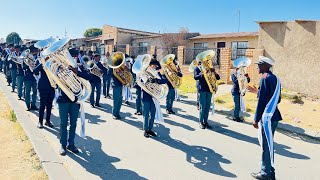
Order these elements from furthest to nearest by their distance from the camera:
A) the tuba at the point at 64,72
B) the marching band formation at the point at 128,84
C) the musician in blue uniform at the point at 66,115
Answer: the musician in blue uniform at the point at 66,115
the tuba at the point at 64,72
the marching band formation at the point at 128,84

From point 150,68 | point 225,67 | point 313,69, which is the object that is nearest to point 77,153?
point 150,68

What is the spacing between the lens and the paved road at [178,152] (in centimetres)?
518

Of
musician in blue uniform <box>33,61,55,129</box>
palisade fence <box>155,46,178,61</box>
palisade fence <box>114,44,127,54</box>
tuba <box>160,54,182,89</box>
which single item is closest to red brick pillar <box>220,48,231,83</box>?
tuba <box>160,54,182,89</box>

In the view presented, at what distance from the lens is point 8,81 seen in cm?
1538

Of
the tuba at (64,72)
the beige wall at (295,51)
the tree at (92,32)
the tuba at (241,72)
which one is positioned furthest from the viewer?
the tree at (92,32)

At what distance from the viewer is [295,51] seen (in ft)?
→ 44.5

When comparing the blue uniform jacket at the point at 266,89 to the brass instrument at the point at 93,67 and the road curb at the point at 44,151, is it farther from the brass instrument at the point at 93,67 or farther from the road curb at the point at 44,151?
the brass instrument at the point at 93,67

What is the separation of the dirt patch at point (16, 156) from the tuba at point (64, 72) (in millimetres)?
1250

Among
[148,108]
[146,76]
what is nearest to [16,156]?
[148,108]

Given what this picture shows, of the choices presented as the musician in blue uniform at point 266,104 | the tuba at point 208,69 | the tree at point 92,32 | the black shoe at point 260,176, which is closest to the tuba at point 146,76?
the tuba at point 208,69

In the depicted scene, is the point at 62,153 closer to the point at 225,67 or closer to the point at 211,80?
the point at 211,80

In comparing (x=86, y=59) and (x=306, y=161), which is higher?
(x=86, y=59)

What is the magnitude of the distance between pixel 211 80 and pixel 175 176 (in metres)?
3.62

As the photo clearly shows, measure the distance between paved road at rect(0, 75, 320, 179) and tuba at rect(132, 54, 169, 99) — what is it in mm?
1014
